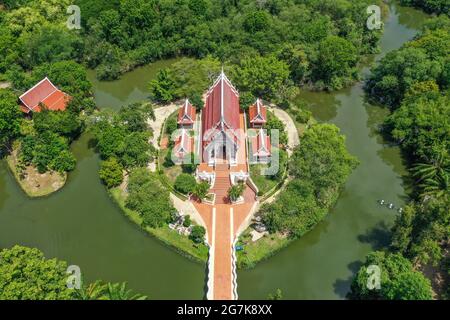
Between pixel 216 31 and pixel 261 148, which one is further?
pixel 216 31

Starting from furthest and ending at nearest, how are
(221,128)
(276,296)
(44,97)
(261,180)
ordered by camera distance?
(44,97), (261,180), (221,128), (276,296)

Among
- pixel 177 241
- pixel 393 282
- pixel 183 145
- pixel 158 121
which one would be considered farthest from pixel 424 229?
Answer: pixel 158 121

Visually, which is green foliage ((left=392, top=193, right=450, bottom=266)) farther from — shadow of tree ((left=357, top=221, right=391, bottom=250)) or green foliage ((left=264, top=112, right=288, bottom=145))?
green foliage ((left=264, top=112, right=288, bottom=145))

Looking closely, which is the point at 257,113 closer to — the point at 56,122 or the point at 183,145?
the point at 183,145

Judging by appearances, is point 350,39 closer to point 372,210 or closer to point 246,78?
point 246,78

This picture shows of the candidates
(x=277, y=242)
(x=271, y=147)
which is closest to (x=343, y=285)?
(x=277, y=242)

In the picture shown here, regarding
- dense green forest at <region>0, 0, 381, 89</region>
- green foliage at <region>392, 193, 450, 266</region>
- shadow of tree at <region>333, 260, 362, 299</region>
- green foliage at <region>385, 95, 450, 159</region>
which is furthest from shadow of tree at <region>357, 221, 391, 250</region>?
dense green forest at <region>0, 0, 381, 89</region>

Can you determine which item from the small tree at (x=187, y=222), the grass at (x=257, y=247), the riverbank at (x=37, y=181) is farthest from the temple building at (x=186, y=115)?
the grass at (x=257, y=247)
